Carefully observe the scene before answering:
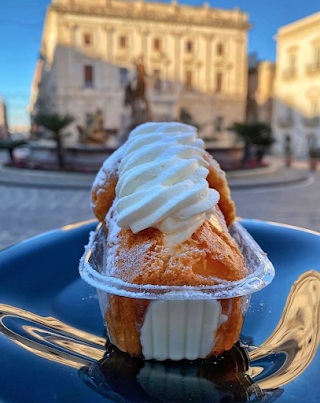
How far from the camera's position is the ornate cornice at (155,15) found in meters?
32.9

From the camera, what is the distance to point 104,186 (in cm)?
202

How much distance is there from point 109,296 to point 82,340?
0.23 meters

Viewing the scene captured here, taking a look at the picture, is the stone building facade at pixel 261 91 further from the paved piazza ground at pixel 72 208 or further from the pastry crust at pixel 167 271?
the pastry crust at pixel 167 271

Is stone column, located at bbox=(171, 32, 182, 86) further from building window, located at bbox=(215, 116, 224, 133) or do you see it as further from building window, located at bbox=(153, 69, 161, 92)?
building window, located at bbox=(215, 116, 224, 133)

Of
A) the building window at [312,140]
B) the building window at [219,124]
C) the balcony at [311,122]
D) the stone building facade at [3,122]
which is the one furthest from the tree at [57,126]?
the building window at [219,124]

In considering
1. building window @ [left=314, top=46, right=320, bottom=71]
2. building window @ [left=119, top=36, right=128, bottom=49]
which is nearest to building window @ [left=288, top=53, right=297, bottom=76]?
building window @ [left=314, top=46, right=320, bottom=71]

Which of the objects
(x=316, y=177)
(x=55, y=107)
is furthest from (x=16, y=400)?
(x=55, y=107)

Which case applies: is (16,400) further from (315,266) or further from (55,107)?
(55,107)

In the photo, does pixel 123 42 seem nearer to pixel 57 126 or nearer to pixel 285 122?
pixel 285 122

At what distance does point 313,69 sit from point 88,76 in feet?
64.6

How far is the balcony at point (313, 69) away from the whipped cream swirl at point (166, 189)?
30.7 m

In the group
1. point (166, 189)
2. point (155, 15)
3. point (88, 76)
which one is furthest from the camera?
point (155, 15)

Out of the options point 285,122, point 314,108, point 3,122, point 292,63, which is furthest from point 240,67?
point 3,122

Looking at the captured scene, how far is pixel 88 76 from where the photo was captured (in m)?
34.6
